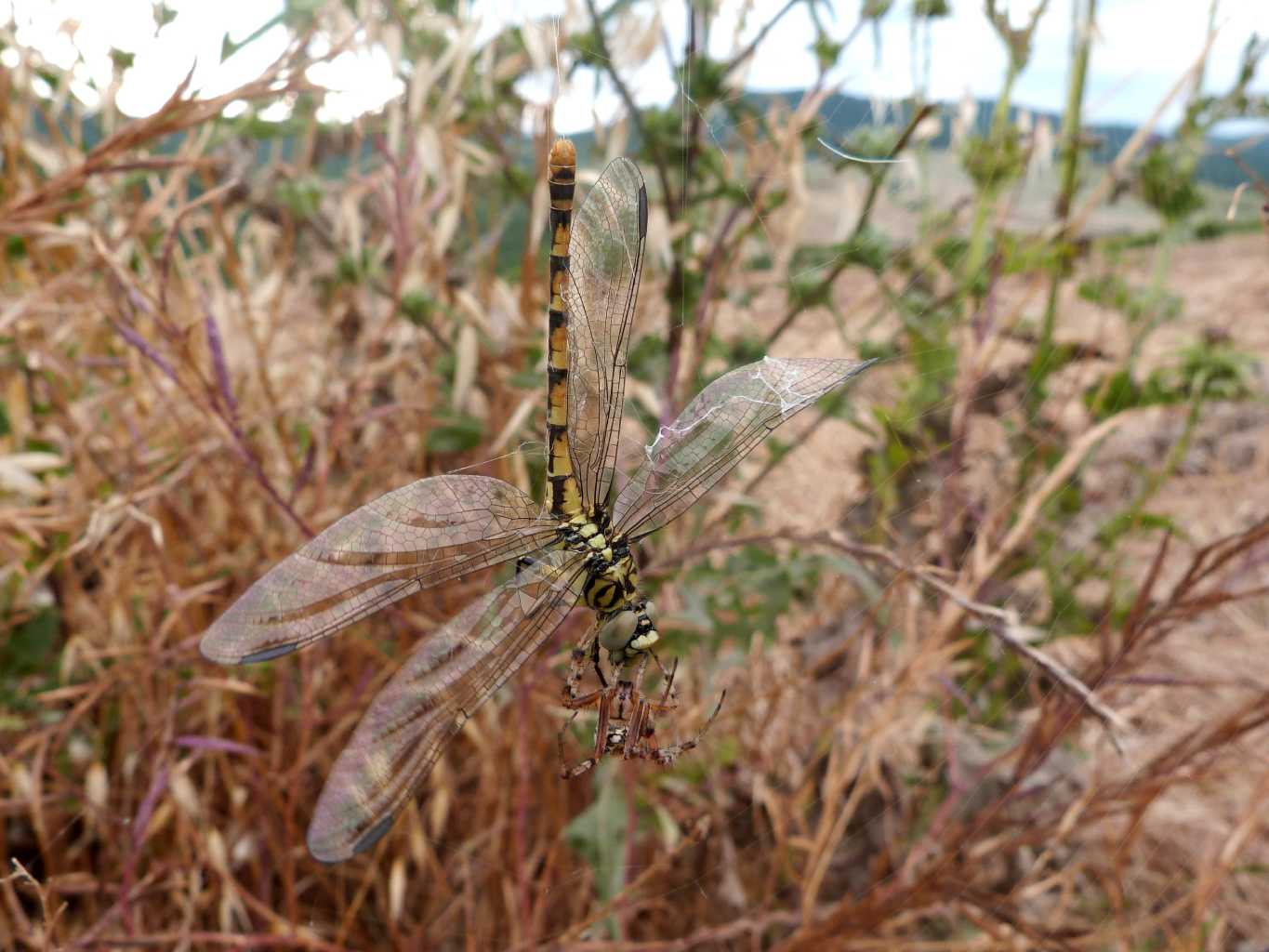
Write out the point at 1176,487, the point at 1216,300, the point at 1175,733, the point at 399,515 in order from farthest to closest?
the point at 1216,300 → the point at 1176,487 → the point at 1175,733 → the point at 399,515

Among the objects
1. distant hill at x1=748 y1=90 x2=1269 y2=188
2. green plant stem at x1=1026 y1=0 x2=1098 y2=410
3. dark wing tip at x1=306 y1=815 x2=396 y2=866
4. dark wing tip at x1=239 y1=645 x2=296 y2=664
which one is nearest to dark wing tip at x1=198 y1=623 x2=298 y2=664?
dark wing tip at x1=239 y1=645 x2=296 y2=664

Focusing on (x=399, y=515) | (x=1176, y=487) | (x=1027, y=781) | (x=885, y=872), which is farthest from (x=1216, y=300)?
(x=399, y=515)

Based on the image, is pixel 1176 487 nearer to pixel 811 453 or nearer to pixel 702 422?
pixel 811 453

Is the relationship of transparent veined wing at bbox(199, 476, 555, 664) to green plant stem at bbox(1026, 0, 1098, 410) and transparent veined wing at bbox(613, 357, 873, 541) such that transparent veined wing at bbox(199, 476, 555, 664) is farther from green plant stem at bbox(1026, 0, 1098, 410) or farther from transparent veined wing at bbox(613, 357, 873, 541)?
green plant stem at bbox(1026, 0, 1098, 410)

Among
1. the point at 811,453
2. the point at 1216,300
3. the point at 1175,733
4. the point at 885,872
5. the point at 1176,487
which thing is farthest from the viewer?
the point at 1216,300

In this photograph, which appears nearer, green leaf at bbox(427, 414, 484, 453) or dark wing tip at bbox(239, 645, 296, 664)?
dark wing tip at bbox(239, 645, 296, 664)

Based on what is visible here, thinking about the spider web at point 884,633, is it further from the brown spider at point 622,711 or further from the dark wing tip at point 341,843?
the dark wing tip at point 341,843

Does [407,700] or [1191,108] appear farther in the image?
[1191,108]

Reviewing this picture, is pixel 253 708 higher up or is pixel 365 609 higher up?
pixel 365 609
